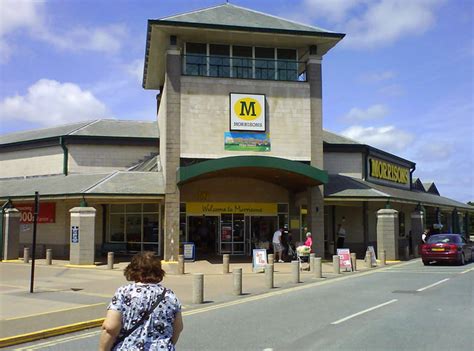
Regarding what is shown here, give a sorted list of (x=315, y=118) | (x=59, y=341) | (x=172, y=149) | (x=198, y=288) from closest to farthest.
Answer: (x=59, y=341), (x=198, y=288), (x=172, y=149), (x=315, y=118)

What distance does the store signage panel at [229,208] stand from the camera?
27828 mm

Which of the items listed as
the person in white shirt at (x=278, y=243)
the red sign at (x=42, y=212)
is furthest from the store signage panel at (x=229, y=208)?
the red sign at (x=42, y=212)

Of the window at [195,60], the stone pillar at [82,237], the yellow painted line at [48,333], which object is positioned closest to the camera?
the yellow painted line at [48,333]

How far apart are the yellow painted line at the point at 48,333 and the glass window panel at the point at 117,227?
1905 centimetres

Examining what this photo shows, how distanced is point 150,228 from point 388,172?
58.8 ft

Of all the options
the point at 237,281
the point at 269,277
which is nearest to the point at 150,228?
the point at 269,277


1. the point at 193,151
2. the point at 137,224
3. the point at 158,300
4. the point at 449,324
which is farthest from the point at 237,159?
A: the point at 158,300

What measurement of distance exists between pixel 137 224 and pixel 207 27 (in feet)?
36.7

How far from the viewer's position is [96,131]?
104 ft

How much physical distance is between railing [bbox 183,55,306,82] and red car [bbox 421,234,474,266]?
34.9 ft

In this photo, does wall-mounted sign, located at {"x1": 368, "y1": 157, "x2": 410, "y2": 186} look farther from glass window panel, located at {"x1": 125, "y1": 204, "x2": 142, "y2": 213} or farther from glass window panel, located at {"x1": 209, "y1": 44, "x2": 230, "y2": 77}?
glass window panel, located at {"x1": 125, "y1": 204, "x2": 142, "y2": 213}

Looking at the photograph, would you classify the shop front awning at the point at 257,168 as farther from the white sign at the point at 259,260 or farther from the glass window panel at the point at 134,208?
the glass window panel at the point at 134,208

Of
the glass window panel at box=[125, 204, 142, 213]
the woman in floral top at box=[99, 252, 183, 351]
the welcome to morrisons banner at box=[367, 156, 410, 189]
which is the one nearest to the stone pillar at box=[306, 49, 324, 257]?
the welcome to morrisons banner at box=[367, 156, 410, 189]

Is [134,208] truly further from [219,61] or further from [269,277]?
[269,277]
